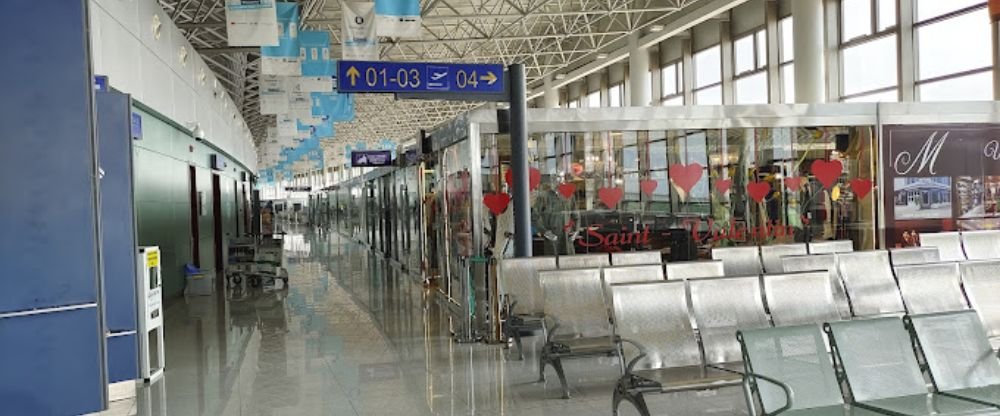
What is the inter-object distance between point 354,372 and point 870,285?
4389 millimetres

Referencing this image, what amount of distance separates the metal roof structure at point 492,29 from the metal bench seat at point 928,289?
17.6 metres

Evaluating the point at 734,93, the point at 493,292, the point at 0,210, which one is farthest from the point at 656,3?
the point at 0,210

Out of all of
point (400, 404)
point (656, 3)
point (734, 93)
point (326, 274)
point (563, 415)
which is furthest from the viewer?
point (656, 3)

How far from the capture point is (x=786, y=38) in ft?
68.1

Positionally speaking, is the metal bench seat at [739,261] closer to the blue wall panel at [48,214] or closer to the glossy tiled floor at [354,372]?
the glossy tiled floor at [354,372]

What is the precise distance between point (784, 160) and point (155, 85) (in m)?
9.87

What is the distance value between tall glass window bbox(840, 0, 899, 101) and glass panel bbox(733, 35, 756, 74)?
3.93 meters

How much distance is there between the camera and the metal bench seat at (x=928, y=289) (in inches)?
241

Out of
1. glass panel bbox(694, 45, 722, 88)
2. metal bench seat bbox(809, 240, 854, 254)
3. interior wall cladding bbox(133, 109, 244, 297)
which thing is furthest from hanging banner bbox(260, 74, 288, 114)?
metal bench seat bbox(809, 240, 854, 254)

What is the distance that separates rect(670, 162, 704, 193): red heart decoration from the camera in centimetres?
1059

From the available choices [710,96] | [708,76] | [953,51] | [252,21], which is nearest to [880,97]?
[953,51]

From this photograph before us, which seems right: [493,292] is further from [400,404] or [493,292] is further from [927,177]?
[927,177]

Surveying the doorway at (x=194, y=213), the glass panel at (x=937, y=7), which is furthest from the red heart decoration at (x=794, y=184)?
the doorway at (x=194, y=213)

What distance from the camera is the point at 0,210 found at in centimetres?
537
